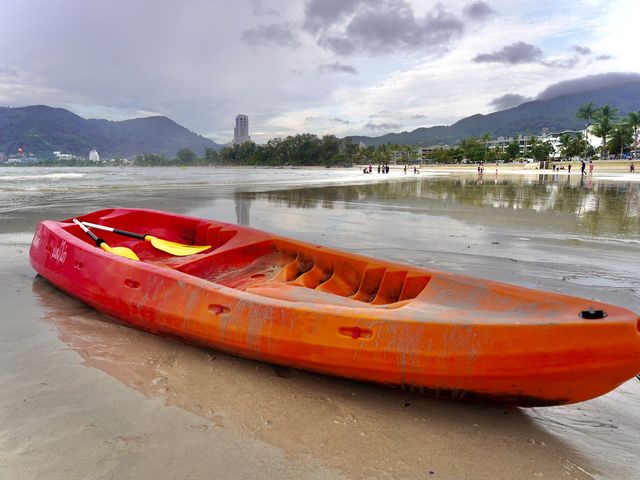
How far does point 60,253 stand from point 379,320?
3770mm

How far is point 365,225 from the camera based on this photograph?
9.54 metres

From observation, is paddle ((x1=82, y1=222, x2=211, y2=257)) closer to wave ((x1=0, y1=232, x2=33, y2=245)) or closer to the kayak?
the kayak

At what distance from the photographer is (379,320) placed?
101 inches

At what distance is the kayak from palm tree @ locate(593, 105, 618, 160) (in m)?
89.1

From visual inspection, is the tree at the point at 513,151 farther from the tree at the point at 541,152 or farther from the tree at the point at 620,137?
the tree at the point at 620,137

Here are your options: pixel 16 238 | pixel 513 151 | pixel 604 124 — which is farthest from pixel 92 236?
pixel 513 151

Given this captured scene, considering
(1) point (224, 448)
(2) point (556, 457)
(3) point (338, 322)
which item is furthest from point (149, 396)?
(2) point (556, 457)

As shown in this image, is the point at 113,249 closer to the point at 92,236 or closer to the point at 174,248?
the point at 92,236

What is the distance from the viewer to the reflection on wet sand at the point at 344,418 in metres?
2.16

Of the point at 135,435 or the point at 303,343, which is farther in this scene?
the point at 303,343

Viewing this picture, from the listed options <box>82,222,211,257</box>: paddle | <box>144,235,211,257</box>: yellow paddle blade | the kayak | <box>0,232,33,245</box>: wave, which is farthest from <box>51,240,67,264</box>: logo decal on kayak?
<box>0,232,33,245</box>: wave

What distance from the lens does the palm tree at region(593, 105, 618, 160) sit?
7631cm

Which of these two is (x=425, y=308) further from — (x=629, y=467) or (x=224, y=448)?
(x=224, y=448)

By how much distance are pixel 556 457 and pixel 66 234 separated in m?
4.94
